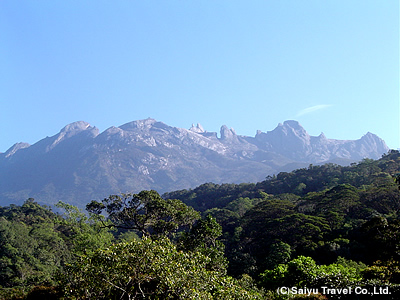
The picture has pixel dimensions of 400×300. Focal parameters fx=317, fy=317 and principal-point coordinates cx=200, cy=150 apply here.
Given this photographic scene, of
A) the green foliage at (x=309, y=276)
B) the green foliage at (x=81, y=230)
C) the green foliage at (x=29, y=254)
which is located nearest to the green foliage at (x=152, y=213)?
the green foliage at (x=81, y=230)

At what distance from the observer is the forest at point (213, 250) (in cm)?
1105

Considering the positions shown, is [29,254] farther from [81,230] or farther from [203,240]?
[203,240]

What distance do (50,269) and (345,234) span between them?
34.1m

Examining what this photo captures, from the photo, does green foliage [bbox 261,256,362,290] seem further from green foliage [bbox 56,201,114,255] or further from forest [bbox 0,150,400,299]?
green foliage [bbox 56,201,114,255]

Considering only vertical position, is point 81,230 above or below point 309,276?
above

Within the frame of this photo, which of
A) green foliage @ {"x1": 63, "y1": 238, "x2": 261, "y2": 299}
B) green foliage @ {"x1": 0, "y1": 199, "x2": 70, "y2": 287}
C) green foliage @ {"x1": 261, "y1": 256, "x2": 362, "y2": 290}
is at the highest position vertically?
green foliage @ {"x1": 63, "y1": 238, "x2": 261, "y2": 299}

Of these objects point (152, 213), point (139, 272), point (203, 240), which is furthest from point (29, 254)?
point (139, 272)

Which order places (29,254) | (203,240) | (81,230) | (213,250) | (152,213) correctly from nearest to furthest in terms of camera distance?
1. (213,250)
2. (203,240)
3. (152,213)
4. (81,230)
5. (29,254)

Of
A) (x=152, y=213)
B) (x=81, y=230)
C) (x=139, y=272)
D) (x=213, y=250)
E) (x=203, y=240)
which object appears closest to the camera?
(x=139, y=272)

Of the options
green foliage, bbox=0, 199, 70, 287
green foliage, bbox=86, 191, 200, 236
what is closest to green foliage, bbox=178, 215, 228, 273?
green foliage, bbox=86, 191, 200, 236

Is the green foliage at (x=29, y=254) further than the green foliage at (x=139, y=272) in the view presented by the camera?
Yes

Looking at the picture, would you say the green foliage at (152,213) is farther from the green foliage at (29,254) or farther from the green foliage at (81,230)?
the green foliage at (29,254)

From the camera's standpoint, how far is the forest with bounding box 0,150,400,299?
36.2 feet

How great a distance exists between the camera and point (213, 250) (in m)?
20.1
